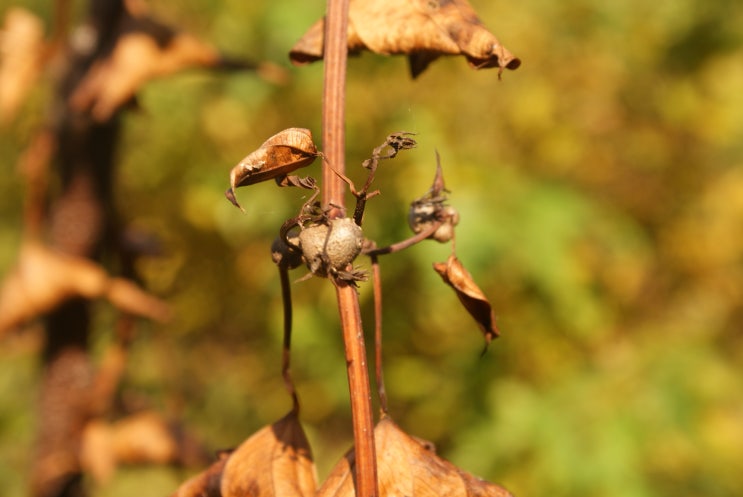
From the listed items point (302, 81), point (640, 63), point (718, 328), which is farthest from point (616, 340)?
point (302, 81)

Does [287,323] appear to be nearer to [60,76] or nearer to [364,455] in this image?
[364,455]

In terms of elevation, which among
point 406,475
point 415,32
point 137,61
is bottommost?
point 406,475

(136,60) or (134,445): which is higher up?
(136,60)

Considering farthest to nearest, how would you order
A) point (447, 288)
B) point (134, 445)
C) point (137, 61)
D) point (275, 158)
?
point (447, 288) < point (134, 445) < point (137, 61) < point (275, 158)

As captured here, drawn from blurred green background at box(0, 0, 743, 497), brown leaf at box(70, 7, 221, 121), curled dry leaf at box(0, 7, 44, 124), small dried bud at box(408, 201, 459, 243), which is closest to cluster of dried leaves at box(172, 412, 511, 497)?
small dried bud at box(408, 201, 459, 243)

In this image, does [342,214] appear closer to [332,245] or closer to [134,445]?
[332,245]

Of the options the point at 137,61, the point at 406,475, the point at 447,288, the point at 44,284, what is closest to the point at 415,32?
the point at 406,475

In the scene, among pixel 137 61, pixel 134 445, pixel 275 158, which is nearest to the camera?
pixel 275 158
